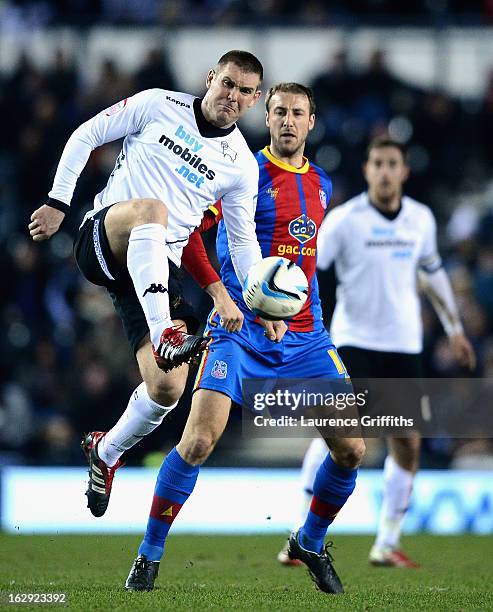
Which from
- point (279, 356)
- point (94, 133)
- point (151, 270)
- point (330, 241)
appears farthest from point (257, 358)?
point (330, 241)

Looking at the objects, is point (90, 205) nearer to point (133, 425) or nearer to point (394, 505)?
point (394, 505)

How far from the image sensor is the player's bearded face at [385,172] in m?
8.91

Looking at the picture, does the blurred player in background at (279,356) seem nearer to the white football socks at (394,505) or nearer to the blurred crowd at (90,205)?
the white football socks at (394,505)

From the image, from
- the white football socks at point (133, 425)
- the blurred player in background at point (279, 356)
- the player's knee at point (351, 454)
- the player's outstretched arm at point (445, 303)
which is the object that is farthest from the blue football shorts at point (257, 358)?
the player's outstretched arm at point (445, 303)

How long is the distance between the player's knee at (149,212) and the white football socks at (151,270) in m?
0.03

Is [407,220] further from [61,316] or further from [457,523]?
[61,316]

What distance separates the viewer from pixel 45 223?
6152 millimetres

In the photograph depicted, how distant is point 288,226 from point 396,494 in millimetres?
2607

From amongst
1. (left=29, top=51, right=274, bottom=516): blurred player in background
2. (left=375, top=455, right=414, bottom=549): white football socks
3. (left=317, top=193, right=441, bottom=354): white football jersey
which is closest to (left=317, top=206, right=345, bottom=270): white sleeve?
(left=317, top=193, right=441, bottom=354): white football jersey

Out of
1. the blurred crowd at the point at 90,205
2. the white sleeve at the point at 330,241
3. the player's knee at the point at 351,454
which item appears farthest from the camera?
the blurred crowd at the point at 90,205

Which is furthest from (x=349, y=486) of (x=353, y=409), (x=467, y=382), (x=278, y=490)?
(x=467, y=382)

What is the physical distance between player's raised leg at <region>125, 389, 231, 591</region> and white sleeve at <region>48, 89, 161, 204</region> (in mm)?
1282

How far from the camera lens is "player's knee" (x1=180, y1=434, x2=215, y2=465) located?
20.5 feet

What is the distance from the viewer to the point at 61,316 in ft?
42.9
